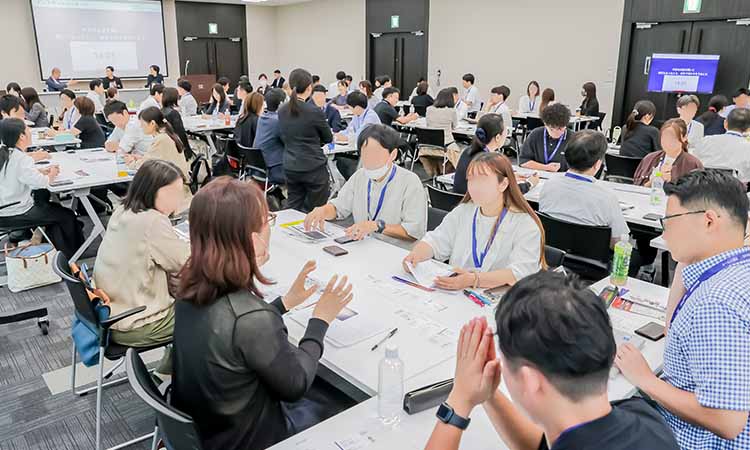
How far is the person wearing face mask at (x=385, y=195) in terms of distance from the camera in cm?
330

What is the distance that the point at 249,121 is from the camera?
621cm

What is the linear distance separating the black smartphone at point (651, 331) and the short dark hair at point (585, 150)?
1367 mm

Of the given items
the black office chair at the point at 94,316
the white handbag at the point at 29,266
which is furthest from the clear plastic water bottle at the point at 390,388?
the white handbag at the point at 29,266

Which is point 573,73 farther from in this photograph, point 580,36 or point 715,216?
point 715,216

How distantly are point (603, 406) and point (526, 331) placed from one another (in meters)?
0.20

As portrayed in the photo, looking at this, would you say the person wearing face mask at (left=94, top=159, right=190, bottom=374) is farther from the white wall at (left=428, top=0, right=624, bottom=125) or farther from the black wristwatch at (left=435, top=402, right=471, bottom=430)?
the white wall at (left=428, top=0, right=624, bottom=125)

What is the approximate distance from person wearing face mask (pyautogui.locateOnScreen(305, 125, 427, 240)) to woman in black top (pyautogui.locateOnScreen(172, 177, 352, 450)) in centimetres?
162

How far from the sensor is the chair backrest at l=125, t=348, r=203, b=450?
4.68 feet

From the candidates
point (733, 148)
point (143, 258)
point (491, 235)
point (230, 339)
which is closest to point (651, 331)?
point (491, 235)

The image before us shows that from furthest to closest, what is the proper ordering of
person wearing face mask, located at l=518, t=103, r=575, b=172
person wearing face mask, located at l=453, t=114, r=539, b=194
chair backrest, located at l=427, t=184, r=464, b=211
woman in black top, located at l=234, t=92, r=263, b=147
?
1. woman in black top, located at l=234, t=92, r=263, b=147
2. person wearing face mask, located at l=518, t=103, r=575, b=172
3. person wearing face mask, located at l=453, t=114, r=539, b=194
4. chair backrest, located at l=427, t=184, r=464, b=211

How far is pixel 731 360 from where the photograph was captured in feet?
4.42

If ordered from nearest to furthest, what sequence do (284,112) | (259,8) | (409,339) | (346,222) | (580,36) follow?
(409,339)
(346,222)
(284,112)
(580,36)
(259,8)

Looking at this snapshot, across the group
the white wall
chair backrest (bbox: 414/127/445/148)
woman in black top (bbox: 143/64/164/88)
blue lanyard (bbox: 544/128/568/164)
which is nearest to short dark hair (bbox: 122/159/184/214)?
blue lanyard (bbox: 544/128/568/164)

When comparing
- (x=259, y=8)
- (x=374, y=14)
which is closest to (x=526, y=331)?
(x=374, y=14)
